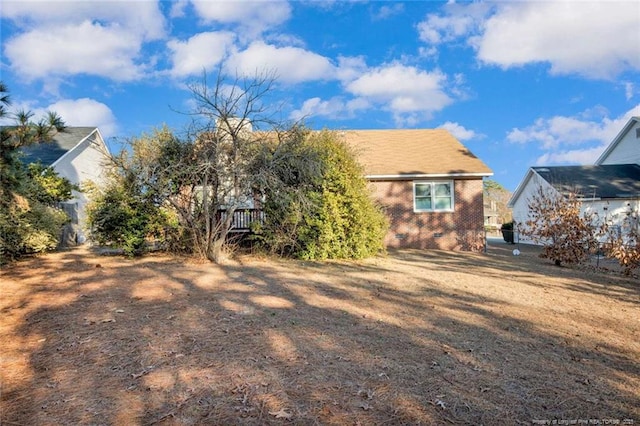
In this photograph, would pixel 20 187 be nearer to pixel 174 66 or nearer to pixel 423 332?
pixel 423 332

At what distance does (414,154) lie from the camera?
56.9 ft

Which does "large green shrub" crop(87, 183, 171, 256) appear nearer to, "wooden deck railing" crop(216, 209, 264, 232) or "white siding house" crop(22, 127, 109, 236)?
"wooden deck railing" crop(216, 209, 264, 232)

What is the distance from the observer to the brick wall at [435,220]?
1580 centimetres

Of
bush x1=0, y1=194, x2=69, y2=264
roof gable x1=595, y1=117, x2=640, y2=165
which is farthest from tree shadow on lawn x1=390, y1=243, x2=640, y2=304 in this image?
roof gable x1=595, y1=117, x2=640, y2=165

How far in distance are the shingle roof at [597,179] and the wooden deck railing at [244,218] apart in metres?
14.1

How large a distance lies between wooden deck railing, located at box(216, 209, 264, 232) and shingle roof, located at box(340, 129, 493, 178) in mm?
4740

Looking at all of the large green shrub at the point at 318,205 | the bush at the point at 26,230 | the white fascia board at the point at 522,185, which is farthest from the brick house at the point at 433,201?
the bush at the point at 26,230

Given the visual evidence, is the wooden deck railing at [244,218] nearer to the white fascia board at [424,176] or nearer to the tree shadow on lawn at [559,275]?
the tree shadow on lawn at [559,275]

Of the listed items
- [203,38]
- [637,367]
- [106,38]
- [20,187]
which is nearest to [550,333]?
[637,367]

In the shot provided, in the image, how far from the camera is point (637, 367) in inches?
145

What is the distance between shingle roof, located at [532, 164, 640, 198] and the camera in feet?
59.0

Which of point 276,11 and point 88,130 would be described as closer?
point 276,11

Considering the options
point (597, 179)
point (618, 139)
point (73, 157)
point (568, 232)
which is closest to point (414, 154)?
point (568, 232)

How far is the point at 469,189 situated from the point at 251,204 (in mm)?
9620
